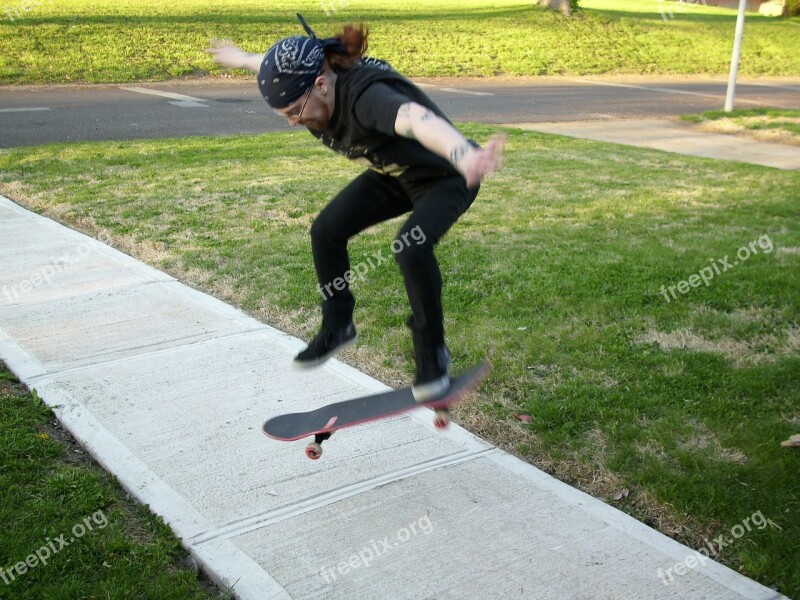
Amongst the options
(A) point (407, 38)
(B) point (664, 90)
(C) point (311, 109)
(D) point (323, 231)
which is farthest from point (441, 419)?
(A) point (407, 38)

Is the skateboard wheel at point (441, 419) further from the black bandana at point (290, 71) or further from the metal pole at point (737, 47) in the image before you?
the metal pole at point (737, 47)

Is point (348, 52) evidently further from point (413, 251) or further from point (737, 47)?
point (737, 47)

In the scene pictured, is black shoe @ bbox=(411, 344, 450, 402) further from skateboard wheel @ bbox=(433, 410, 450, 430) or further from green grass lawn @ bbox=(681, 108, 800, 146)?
green grass lawn @ bbox=(681, 108, 800, 146)

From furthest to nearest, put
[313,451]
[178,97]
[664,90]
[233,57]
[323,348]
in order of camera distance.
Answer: [664,90], [178,97], [233,57], [323,348], [313,451]

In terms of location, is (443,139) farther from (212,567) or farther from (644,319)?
(644,319)

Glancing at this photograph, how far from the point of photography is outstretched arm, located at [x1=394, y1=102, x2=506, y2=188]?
2.65 metres

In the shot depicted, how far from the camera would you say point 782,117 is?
49.0 feet

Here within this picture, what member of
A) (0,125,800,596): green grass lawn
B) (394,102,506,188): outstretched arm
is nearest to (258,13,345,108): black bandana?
(394,102,506,188): outstretched arm

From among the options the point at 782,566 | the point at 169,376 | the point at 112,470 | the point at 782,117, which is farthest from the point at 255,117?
the point at 782,566

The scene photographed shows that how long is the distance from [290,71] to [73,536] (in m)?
2.00

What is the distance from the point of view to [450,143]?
2756mm

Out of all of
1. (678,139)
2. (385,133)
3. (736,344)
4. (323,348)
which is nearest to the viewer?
(385,133)

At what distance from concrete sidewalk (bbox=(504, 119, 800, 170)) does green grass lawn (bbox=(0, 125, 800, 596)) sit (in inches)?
50.8

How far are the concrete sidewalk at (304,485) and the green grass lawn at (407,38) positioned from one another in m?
13.1
